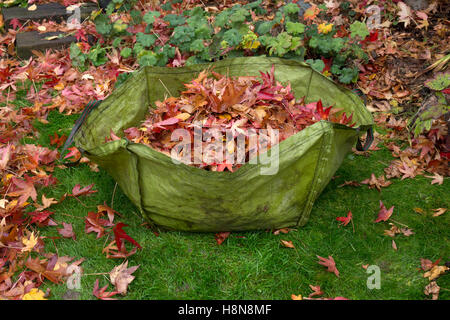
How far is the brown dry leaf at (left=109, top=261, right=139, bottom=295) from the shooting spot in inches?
73.9

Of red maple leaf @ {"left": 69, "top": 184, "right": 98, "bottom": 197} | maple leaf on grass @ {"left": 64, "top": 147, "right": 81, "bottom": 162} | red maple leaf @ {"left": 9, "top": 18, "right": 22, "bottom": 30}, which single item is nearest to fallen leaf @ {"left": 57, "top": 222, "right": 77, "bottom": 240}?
red maple leaf @ {"left": 69, "top": 184, "right": 98, "bottom": 197}

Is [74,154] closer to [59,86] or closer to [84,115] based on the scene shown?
[84,115]

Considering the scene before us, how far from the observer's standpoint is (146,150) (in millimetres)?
1799

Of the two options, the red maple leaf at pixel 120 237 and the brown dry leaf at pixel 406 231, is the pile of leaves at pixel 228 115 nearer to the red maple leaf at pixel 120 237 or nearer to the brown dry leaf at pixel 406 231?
the red maple leaf at pixel 120 237

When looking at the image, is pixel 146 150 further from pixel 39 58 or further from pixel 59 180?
pixel 39 58

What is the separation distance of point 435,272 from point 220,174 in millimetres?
1102

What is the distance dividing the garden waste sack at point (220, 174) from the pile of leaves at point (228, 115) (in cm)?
14

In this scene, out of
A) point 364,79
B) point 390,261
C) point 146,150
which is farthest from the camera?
point 364,79

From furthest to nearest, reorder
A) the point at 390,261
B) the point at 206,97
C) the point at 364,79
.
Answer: the point at 364,79, the point at 206,97, the point at 390,261

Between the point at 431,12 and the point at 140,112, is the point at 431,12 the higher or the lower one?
the higher one

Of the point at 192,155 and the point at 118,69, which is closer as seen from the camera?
the point at 192,155
